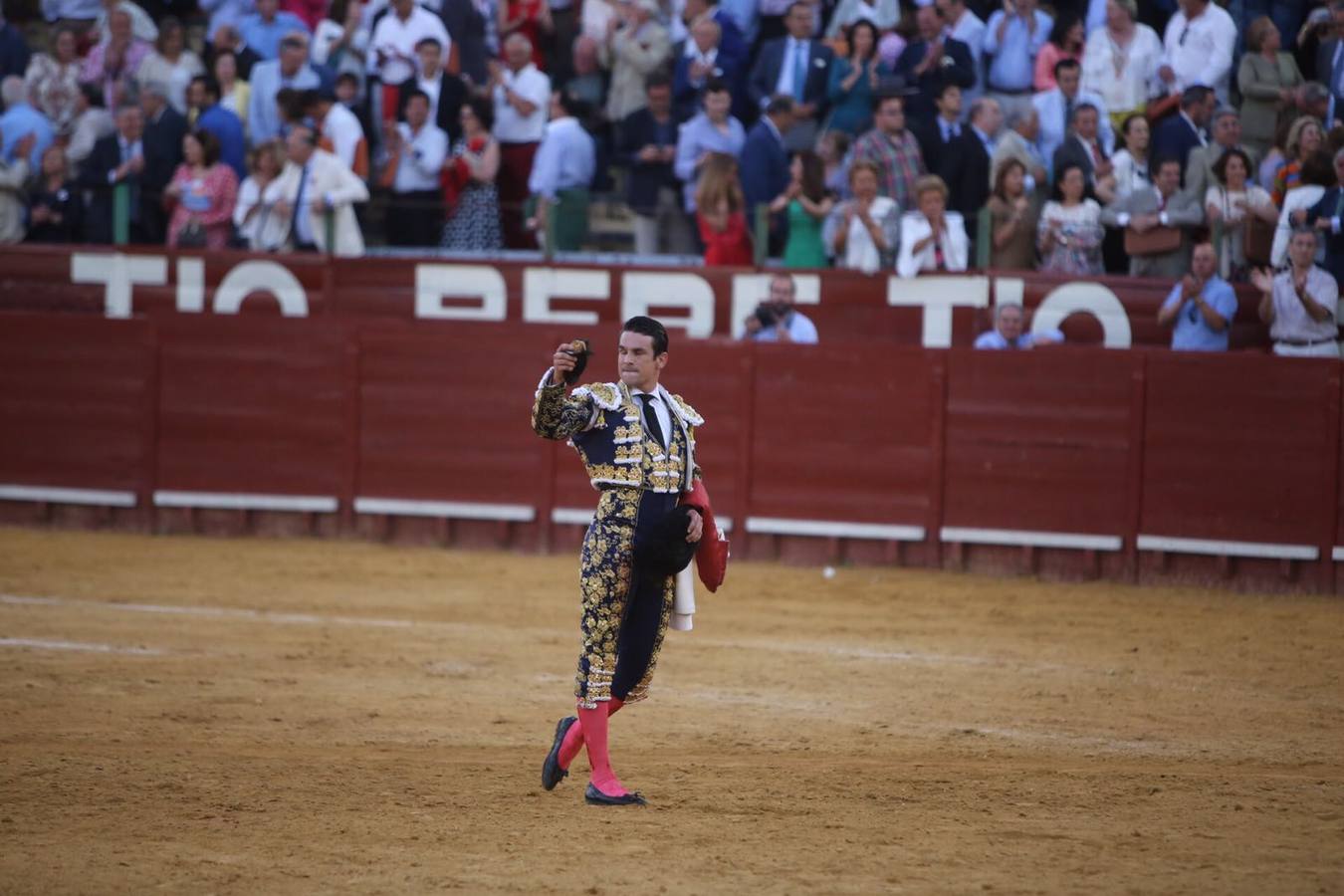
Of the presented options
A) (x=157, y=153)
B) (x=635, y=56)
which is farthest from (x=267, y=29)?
(x=635, y=56)

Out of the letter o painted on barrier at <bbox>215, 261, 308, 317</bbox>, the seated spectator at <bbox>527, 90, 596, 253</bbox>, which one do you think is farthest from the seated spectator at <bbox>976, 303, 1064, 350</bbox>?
the letter o painted on barrier at <bbox>215, 261, 308, 317</bbox>

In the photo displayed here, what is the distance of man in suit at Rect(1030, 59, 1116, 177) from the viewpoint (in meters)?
12.5

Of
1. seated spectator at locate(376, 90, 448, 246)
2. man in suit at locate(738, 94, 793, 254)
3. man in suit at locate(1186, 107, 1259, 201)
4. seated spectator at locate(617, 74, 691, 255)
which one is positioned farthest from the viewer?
seated spectator at locate(376, 90, 448, 246)

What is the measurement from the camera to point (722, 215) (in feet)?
41.7

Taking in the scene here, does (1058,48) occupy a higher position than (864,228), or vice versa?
(1058,48)

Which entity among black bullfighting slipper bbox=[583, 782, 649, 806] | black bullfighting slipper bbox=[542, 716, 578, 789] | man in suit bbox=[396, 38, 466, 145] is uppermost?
man in suit bbox=[396, 38, 466, 145]

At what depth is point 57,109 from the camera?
1475 cm

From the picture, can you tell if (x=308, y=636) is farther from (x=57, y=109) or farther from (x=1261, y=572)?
(x=57, y=109)

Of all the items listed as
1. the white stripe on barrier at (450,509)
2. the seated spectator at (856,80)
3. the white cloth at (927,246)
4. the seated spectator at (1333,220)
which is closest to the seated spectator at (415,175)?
the white stripe on barrier at (450,509)

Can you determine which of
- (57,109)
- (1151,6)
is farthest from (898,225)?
(57,109)

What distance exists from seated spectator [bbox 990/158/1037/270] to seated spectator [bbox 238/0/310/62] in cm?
599

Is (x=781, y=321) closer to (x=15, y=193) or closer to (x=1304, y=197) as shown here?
(x=1304, y=197)

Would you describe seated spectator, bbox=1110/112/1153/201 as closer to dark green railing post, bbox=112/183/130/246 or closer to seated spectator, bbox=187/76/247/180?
seated spectator, bbox=187/76/247/180

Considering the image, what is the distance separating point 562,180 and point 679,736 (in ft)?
21.8
